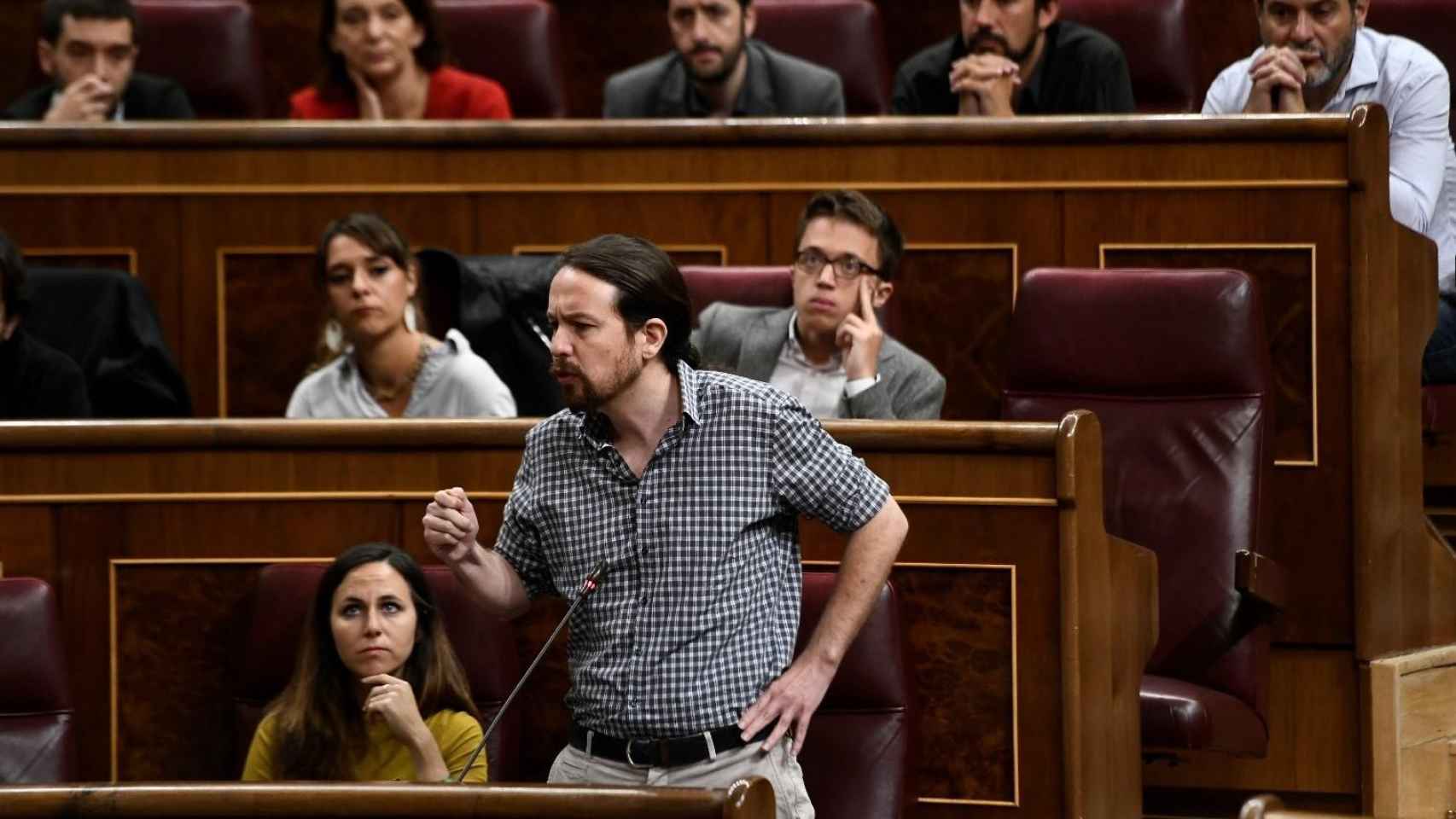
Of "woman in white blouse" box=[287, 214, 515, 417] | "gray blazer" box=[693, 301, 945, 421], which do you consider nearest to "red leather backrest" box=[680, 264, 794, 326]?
"gray blazer" box=[693, 301, 945, 421]

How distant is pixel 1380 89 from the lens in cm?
146

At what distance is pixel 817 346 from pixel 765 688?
0.45 meters

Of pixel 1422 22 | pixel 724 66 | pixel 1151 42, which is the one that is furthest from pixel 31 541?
pixel 1422 22

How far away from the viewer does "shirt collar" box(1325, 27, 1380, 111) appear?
1.46 metres

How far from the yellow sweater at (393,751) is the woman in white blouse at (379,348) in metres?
0.33

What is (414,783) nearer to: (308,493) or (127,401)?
(308,493)

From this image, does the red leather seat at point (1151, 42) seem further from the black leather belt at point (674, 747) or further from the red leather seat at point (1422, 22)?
the black leather belt at point (674, 747)

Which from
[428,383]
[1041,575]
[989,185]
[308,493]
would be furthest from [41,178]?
[1041,575]

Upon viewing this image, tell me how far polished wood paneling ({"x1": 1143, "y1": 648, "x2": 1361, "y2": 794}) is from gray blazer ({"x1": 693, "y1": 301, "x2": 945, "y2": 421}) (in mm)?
256

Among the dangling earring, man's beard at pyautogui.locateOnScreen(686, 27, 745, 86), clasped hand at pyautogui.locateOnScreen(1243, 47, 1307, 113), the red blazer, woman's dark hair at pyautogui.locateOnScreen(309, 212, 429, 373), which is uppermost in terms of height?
man's beard at pyautogui.locateOnScreen(686, 27, 745, 86)

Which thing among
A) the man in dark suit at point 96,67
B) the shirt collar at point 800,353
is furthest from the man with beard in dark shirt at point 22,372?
the shirt collar at point 800,353

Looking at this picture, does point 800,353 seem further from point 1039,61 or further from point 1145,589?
point 1039,61

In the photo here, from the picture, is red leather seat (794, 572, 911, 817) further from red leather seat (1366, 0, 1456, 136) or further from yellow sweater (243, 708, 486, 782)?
red leather seat (1366, 0, 1456, 136)

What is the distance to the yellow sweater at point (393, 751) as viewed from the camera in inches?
40.3
